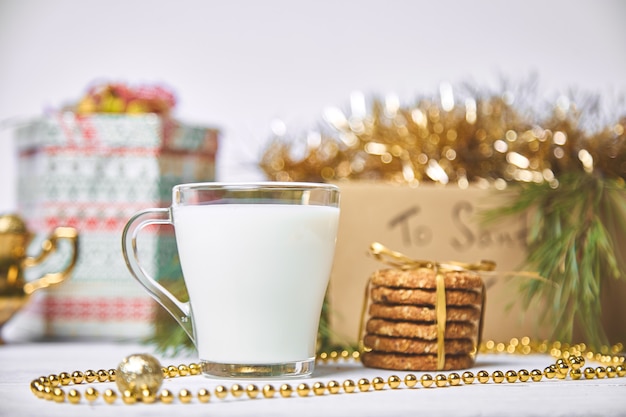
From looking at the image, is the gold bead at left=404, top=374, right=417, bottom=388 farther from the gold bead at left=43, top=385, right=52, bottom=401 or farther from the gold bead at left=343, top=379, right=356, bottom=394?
the gold bead at left=43, top=385, right=52, bottom=401

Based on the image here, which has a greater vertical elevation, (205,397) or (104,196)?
(104,196)

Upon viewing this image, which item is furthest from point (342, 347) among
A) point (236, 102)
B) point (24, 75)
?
point (24, 75)

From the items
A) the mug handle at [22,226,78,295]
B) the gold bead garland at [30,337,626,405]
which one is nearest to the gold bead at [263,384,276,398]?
the gold bead garland at [30,337,626,405]

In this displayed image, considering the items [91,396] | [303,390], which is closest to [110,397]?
[91,396]

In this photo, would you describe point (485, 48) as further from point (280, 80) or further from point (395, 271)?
point (395, 271)

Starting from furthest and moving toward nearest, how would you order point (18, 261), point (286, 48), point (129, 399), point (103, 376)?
point (286, 48) < point (18, 261) < point (103, 376) < point (129, 399)

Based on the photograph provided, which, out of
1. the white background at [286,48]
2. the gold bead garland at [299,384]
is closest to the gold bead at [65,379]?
the gold bead garland at [299,384]

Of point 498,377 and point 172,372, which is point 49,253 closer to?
point 172,372
